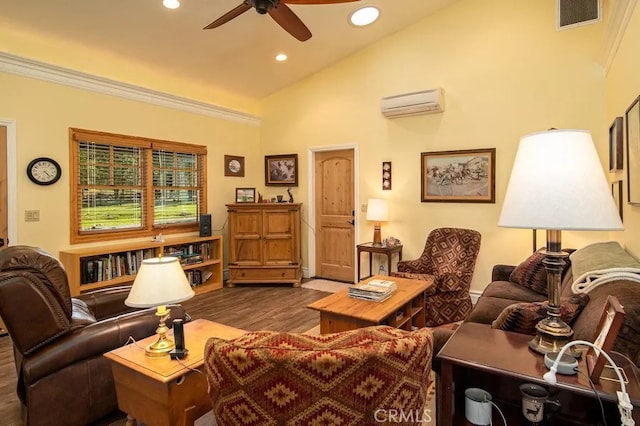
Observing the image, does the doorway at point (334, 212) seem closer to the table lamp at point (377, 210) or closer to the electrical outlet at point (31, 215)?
the table lamp at point (377, 210)

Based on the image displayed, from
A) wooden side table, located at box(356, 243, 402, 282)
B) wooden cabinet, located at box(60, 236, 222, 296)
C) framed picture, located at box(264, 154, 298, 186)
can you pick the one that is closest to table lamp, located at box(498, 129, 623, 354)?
wooden side table, located at box(356, 243, 402, 282)

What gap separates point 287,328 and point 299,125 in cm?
335

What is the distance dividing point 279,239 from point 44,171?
289cm

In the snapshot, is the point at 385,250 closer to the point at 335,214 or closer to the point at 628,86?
the point at 335,214

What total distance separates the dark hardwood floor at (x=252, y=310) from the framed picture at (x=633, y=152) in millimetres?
2819

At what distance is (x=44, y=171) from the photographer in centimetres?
375

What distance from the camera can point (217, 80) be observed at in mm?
5168

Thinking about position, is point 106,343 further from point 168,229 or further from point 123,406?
point 168,229

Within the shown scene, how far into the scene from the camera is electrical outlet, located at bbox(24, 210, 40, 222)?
364cm

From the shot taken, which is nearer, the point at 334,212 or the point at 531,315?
the point at 531,315

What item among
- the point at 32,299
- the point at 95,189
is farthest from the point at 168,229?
the point at 32,299

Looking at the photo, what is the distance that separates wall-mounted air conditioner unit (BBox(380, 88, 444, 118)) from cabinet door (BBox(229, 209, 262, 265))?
7.68 feet

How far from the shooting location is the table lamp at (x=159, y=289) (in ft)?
5.35

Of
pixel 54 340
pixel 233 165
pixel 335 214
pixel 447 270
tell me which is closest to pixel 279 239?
pixel 335 214
